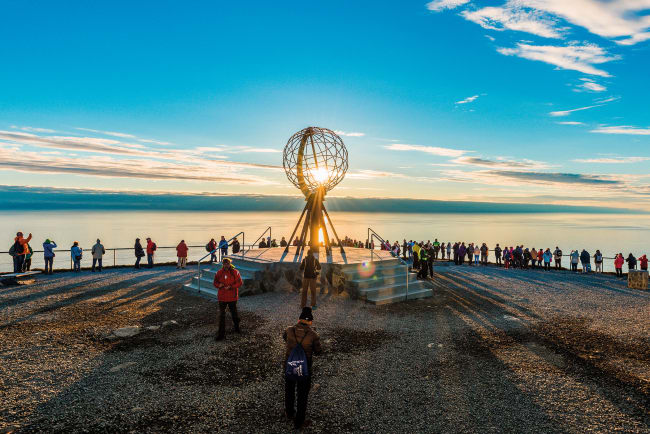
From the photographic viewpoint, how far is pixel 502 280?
18250 mm

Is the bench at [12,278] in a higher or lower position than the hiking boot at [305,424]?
higher

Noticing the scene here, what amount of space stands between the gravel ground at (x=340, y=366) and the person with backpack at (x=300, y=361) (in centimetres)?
44

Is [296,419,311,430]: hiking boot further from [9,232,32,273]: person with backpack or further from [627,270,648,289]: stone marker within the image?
[627,270,648,289]: stone marker

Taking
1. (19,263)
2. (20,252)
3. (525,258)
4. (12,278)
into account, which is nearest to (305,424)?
(12,278)

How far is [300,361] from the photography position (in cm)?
528

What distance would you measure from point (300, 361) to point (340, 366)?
2.66 metres

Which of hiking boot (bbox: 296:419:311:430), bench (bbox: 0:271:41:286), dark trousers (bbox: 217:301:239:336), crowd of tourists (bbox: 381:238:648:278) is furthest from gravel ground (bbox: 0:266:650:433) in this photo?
crowd of tourists (bbox: 381:238:648:278)

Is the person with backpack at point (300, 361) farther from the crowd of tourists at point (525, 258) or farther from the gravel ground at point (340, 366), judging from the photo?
the crowd of tourists at point (525, 258)

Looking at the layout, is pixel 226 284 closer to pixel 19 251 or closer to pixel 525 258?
pixel 19 251

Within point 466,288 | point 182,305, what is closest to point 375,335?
point 182,305

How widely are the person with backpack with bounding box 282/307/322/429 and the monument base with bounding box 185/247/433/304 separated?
7.65m

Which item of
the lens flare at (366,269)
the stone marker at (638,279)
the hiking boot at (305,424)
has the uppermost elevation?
the lens flare at (366,269)

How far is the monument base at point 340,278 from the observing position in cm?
1354

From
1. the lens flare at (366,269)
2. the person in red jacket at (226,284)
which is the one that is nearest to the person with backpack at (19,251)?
the person in red jacket at (226,284)
